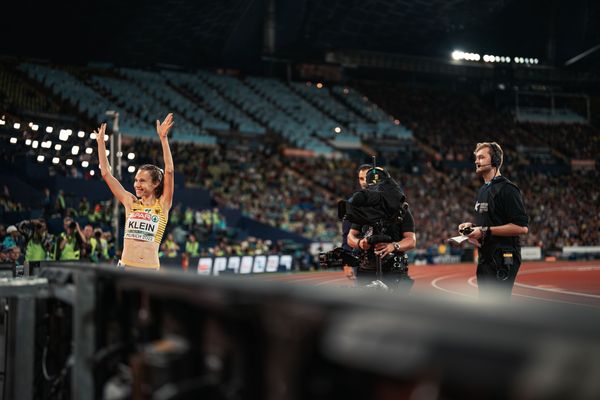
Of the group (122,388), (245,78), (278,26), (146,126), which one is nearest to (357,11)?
(278,26)

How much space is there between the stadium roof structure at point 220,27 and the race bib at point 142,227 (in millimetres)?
33681

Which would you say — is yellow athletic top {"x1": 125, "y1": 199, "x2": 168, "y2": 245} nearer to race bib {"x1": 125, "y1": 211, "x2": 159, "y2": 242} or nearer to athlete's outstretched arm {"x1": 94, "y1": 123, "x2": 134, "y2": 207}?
race bib {"x1": 125, "y1": 211, "x2": 159, "y2": 242}

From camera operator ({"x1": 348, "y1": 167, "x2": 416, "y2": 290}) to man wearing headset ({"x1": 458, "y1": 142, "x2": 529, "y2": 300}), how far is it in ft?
1.98

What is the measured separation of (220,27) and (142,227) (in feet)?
127

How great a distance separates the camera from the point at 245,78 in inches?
1874

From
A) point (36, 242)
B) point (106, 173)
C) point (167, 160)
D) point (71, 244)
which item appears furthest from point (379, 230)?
point (71, 244)

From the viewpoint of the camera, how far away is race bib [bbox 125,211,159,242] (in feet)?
18.9

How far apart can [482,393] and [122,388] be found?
66.2 inches

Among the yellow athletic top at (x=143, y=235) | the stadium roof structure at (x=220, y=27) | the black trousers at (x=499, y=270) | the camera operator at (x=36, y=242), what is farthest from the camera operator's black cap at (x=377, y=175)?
the stadium roof structure at (x=220, y=27)

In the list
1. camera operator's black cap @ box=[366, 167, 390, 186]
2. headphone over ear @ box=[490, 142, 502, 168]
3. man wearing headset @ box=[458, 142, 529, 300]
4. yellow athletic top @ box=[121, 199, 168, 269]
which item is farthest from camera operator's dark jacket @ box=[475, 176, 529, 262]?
yellow athletic top @ box=[121, 199, 168, 269]

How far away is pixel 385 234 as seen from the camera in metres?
5.50

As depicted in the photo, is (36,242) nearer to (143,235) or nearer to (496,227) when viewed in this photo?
(143,235)

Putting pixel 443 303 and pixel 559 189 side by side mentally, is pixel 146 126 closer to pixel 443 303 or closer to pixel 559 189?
pixel 559 189

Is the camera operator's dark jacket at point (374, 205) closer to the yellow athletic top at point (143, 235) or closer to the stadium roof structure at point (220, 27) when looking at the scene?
the yellow athletic top at point (143, 235)
